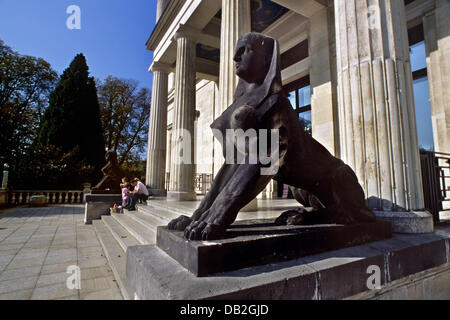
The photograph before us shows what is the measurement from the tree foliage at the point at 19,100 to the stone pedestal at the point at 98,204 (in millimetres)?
11948

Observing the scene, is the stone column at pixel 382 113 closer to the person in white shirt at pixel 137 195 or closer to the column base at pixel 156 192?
the person in white shirt at pixel 137 195

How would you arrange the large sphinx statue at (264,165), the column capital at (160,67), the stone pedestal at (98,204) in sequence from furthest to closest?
the column capital at (160,67), the stone pedestal at (98,204), the large sphinx statue at (264,165)

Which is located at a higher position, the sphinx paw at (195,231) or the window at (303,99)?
the window at (303,99)

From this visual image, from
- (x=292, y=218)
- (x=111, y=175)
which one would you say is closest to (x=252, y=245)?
(x=292, y=218)

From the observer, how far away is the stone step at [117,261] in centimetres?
229

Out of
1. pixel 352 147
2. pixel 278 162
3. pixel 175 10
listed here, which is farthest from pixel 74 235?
pixel 175 10

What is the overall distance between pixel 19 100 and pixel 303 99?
22943 millimetres

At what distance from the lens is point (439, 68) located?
680 cm

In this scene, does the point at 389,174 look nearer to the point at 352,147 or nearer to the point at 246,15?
the point at 352,147

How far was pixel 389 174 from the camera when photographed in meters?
2.93

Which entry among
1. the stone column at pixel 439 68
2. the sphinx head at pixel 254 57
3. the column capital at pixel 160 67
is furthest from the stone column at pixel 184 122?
the stone column at pixel 439 68

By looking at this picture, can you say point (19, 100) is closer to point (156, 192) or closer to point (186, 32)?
point (156, 192)

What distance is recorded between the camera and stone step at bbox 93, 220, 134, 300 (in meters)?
2.29
